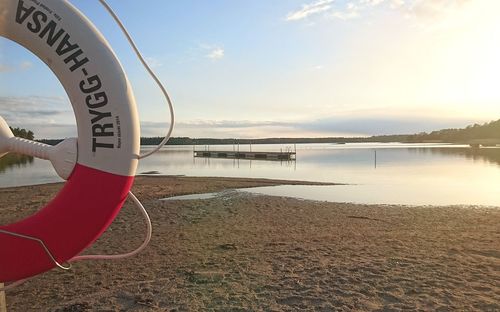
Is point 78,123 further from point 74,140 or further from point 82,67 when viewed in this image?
point 82,67

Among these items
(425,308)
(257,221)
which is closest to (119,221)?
(257,221)

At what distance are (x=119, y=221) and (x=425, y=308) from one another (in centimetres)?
551

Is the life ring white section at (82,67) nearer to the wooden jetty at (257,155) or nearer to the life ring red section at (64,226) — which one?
the life ring red section at (64,226)

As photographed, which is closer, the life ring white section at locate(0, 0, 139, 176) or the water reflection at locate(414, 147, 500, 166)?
the life ring white section at locate(0, 0, 139, 176)

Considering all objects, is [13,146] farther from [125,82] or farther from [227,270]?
[227,270]

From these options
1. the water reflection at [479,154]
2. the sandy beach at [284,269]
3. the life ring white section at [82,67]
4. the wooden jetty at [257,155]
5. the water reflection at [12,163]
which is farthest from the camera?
the wooden jetty at [257,155]

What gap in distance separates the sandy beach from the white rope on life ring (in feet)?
3.44

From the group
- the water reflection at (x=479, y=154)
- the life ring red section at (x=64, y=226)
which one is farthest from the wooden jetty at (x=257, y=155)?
the life ring red section at (x=64, y=226)

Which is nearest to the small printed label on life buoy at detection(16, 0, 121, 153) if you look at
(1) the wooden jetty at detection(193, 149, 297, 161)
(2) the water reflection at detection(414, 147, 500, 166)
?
(2) the water reflection at detection(414, 147, 500, 166)

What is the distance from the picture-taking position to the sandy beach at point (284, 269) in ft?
10.7

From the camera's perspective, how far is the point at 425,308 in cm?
309

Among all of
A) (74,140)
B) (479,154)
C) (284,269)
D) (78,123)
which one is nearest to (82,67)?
(78,123)

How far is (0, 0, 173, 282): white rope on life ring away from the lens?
7.58 feet

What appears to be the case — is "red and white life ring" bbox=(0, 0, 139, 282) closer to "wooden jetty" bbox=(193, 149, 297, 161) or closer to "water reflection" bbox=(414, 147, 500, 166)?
"water reflection" bbox=(414, 147, 500, 166)
